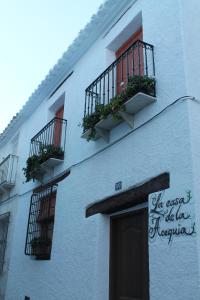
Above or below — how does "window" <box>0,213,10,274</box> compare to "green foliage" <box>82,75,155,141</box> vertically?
below

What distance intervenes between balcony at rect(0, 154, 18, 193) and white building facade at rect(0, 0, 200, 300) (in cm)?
172

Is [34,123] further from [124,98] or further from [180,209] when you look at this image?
[180,209]

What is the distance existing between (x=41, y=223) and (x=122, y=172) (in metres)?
3.16

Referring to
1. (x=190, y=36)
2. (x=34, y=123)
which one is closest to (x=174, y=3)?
(x=190, y=36)

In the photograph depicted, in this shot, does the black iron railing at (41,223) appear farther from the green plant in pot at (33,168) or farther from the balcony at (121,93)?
the balcony at (121,93)

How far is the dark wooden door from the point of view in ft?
14.1

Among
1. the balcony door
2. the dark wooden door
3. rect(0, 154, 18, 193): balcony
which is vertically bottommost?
the dark wooden door

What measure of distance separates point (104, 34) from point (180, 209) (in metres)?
4.26

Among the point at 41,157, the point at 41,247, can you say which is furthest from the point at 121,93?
the point at 41,247

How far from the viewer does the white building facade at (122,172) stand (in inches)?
147

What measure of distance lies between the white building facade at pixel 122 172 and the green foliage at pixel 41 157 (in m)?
0.02

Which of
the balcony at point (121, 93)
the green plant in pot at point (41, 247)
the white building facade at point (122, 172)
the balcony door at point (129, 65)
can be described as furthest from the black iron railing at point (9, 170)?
the balcony door at point (129, 65)

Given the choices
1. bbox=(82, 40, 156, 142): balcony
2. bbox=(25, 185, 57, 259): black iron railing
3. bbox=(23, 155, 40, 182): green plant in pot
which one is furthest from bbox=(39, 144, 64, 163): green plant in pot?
bbox=(82, 40, 156, 142): balcony

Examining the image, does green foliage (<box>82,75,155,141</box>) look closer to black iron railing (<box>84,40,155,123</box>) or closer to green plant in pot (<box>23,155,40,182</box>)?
black iron railing (<box>84,40,155,123</box>)
